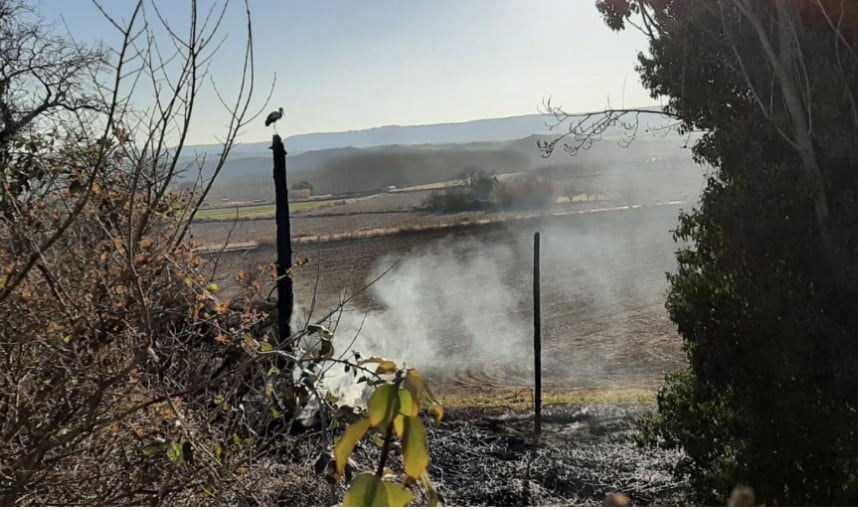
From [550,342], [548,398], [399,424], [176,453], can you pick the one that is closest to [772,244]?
[176,453]

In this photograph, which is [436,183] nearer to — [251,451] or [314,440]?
[314,440]

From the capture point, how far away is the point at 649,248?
809 inches

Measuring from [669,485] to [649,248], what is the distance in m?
15.9

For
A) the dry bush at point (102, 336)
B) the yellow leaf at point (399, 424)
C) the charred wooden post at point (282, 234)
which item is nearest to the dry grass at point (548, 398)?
the charred wooden post at point (282, 234)

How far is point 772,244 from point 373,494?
400cm

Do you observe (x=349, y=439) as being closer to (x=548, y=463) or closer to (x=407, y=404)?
(x=407, y=404)

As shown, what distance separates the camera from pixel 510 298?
16219 millimetres

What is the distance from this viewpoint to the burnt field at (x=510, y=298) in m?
11.4

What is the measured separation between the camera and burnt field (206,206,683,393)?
37.3 feet

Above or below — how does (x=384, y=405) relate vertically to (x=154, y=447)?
above

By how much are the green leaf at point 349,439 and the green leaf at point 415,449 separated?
32 mm

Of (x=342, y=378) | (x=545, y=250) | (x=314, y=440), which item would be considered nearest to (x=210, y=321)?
(x=314, y=440)

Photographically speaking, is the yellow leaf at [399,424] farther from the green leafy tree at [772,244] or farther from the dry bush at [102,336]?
the green leafy tree at [772,244]

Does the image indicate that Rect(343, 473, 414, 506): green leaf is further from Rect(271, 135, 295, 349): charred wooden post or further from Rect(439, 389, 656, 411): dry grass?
Rect(439, 389, 656, 411): dry grass
